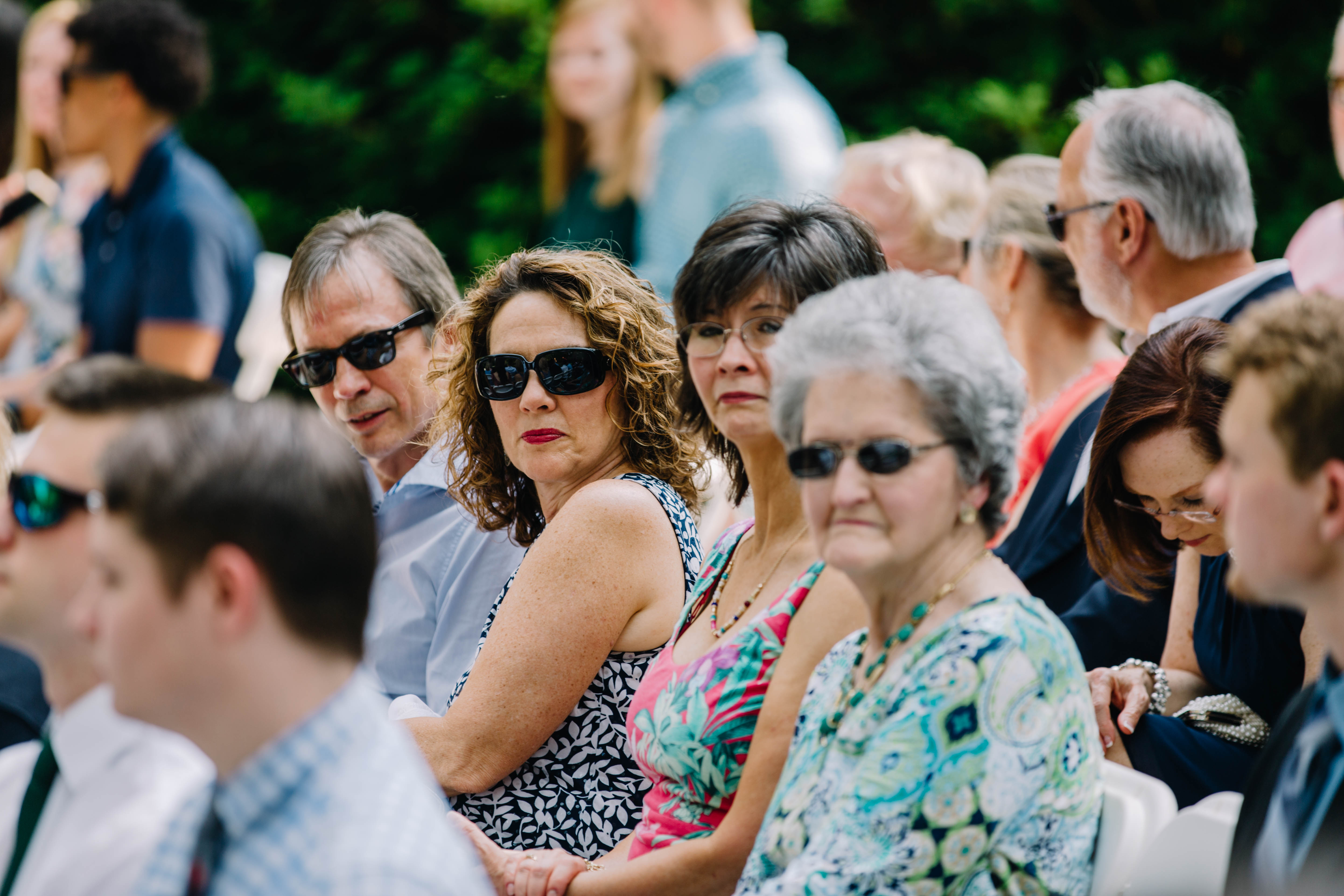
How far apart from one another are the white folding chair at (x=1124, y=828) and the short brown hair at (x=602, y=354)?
1253 millimetres

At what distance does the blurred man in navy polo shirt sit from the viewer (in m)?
5.56

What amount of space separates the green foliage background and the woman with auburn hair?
321 cm

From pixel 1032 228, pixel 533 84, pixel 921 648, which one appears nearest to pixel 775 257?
pixel 921 648

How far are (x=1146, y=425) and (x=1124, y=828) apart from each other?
3.09 feet

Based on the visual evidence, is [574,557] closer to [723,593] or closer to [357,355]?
[723,593]

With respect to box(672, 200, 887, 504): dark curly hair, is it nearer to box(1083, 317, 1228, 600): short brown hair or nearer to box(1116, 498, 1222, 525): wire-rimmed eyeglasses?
box(1083, 317, 1228, 600): short brown hair

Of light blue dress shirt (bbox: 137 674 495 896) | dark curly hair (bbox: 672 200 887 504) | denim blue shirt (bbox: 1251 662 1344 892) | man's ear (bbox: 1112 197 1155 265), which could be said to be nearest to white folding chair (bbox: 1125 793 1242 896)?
denim blue shirt (bbox: 1251 662 1344 892)

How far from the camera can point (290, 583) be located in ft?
5.09

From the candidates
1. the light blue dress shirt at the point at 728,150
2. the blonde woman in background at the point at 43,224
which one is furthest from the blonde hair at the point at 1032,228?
the blonde woman in background at the point at 43,224

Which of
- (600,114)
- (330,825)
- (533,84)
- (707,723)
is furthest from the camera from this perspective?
(533,84)

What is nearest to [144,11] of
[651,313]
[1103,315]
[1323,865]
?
[651,313]

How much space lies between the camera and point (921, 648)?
6.31ft

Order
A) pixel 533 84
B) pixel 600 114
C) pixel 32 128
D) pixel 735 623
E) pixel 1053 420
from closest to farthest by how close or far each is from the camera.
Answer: pixel 735 623
pixel 1053 420
pixel 600 114
pixel 32 128
pixel 533 84

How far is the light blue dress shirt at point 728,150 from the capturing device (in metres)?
5.36
